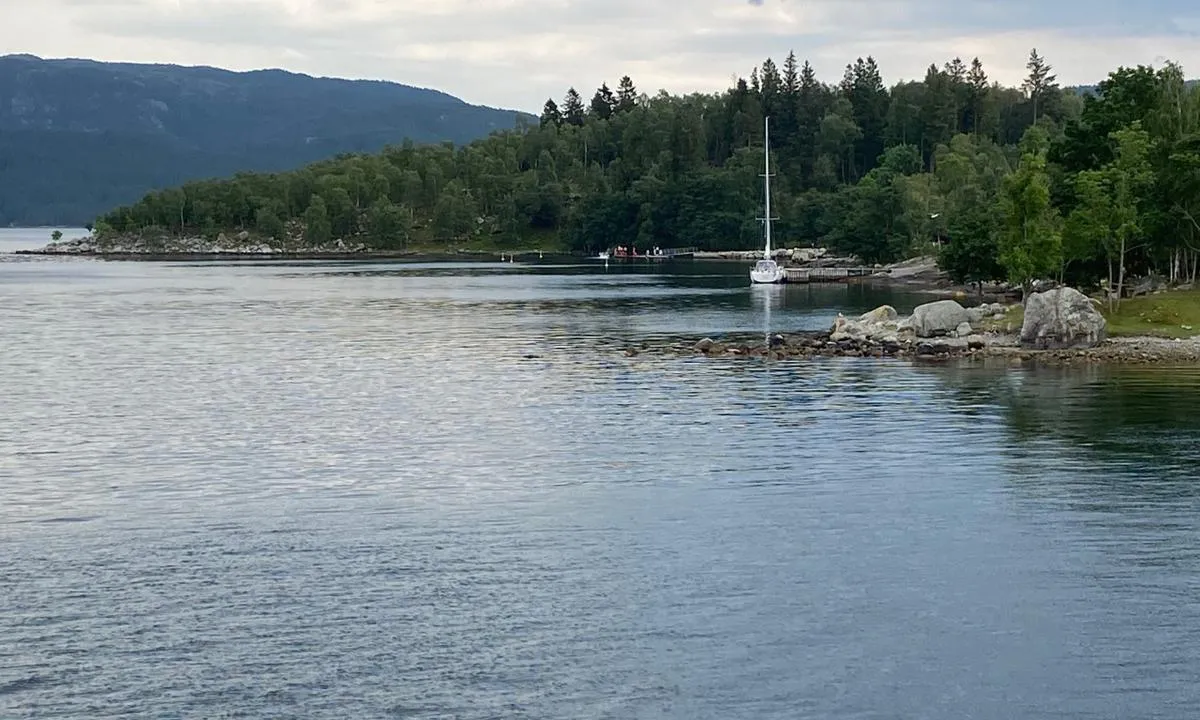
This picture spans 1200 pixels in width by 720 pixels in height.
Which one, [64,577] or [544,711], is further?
[64,577]

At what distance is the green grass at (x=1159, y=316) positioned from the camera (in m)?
92.4

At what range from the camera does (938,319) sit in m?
102

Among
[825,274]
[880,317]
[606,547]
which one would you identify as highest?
[825,274]

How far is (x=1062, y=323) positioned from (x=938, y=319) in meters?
12.2

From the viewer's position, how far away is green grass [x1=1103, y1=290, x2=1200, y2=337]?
3639 inches

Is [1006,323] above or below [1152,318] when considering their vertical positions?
below

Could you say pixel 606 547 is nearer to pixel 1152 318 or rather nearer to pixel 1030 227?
pixel 1152 318

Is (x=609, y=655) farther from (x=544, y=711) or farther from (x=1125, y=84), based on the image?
(x=1125, y=84)

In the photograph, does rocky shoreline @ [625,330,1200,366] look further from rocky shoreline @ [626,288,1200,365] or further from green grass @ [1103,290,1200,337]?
green grass @ [1103,290,1200,337]

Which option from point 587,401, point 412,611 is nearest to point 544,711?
point 412,611

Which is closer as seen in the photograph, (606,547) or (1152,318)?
(606,547)

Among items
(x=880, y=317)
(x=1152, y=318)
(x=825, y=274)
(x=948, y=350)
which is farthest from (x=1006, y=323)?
(x=825, y=274)

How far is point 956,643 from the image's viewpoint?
3334 cm

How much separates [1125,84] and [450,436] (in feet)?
257
